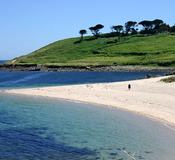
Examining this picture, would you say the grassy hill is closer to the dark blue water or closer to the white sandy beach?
the dark blue water

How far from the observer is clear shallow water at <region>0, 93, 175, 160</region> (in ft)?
88.8

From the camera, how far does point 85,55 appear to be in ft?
598

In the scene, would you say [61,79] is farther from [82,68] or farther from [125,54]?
[125,54]

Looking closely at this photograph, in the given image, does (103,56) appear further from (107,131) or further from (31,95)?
(107,131)

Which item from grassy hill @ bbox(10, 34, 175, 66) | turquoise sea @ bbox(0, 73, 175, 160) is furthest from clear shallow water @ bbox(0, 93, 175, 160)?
grassy hill @ bbox(10, 34, 175, 66)

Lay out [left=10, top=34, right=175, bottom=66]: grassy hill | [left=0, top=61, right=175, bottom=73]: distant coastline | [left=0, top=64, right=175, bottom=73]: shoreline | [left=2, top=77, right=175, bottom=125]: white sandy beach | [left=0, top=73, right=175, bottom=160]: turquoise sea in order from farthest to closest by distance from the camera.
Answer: [left=10, top=34, right=175, bottom=66]: grassy hill < [left=0, top=61, right=175, bottom=73]: distant coastline < [left=0, top=64, right=175, bottom=73]: shoreline < [left=2, top=77, right=175, bottom=125]: white sandy beach < [left=0, top=73, right=175, bottom=160]: turquoise sea

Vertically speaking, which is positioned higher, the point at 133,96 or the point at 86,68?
the point at 86,68

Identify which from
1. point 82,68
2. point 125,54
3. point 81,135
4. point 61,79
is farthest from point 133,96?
point 125,54

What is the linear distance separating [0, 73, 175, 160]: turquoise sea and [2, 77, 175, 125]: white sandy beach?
1977 mm

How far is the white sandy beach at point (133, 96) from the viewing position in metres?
44.2

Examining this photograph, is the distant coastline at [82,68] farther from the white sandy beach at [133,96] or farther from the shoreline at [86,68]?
the white sandy beach at [133,96]

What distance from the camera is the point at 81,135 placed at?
33375 millimetres

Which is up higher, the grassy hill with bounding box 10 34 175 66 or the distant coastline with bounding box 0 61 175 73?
the grassy hill with bounding box 10 34 175 66

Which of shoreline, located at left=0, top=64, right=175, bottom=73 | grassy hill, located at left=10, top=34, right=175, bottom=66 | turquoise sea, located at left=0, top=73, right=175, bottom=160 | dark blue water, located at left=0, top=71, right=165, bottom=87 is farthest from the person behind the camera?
grassy hill, located at left=10, top=34, right=175, bottom=66
